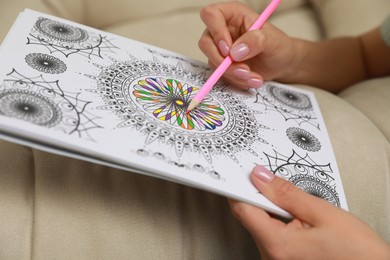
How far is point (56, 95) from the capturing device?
0.48 m

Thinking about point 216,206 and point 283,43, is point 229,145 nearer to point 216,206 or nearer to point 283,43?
point 216,206

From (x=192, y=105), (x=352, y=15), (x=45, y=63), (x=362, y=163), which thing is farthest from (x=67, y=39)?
(x=352, y=15)

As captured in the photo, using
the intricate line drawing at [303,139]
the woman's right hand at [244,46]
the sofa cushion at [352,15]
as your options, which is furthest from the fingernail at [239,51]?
the sofa cushion at [352,15]

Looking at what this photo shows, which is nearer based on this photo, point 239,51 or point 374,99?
point 239,51

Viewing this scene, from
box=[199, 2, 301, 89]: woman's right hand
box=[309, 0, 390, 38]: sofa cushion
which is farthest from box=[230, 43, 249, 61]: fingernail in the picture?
box=[309, 0, 390, 38]: sofa cushion

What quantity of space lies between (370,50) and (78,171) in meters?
0.59

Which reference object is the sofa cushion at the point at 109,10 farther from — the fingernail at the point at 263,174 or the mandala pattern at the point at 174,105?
the fingernail at the point at 263,174

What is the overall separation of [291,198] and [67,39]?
32 cm

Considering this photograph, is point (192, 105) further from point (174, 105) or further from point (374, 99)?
point (374, 99)

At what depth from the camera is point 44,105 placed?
1.49ft

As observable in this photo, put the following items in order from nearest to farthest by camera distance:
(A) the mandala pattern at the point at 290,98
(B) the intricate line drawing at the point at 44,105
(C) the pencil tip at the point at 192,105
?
(B) the intricate line drawing at the point at 44,105 → (C) the pencil tip at the point at 192,105 → (A) the mandala pattern at the point at 290,98

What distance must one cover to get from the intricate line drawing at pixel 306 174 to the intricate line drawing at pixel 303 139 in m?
0.02

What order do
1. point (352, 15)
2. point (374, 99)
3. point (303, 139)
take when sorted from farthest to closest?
point (352, 15) → point (374, 99) → point (303, 139)

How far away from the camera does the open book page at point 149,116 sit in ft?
1.42
